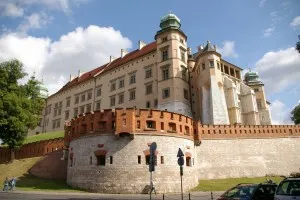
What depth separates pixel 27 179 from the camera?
3341 cm

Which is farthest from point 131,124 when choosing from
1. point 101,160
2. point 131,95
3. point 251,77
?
point 251,77

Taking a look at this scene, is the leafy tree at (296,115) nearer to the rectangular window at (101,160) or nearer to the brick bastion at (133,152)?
the brick bastion at (133,152)

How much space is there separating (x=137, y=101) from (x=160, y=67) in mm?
8251

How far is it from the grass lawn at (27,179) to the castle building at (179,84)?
68.4 feet

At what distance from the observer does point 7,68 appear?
39562mm

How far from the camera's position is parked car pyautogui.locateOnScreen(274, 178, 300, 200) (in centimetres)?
915

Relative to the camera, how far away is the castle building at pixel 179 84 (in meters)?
43.3

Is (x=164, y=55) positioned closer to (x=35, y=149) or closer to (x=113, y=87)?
(x=113, y=87)

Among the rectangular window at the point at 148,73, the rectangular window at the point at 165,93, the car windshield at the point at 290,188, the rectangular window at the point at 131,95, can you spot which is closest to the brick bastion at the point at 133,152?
the rectangular window at the point at 165,93

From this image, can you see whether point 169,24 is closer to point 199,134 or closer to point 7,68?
point 199,134

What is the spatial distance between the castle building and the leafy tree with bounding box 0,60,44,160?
1851 centimetres

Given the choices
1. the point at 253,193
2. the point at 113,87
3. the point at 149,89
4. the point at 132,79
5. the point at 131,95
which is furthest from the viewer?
the point at 113,87

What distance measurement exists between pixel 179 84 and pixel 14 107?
25.5 meters

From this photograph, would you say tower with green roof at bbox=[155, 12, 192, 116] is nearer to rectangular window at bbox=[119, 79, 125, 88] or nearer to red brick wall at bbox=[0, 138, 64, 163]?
rectangular window at bbox=[119, 79, 125, 88]
